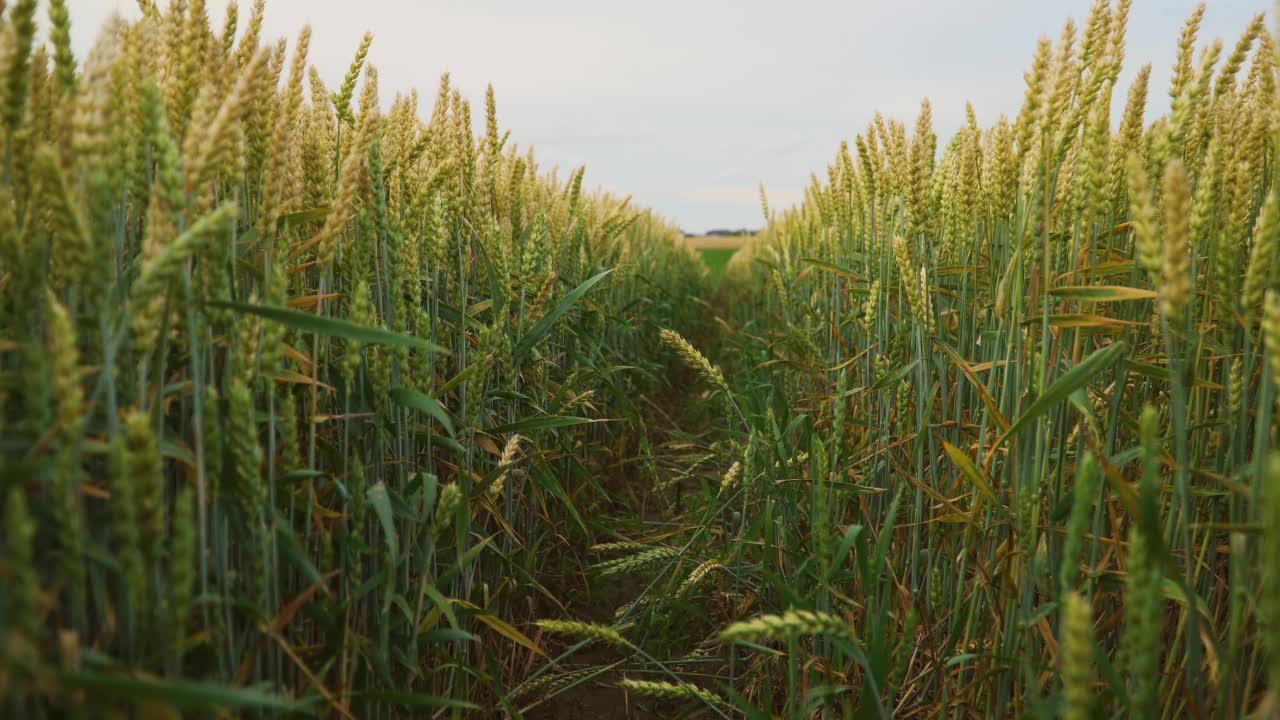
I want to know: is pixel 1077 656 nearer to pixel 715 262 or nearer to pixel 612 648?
pixel 612 648

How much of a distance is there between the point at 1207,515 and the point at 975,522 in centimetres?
45

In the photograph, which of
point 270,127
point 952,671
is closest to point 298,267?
point 270,127

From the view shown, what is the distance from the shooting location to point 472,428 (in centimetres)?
137

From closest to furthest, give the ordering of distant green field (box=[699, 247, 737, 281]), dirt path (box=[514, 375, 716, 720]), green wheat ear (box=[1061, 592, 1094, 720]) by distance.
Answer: green wheat ear (box=[1061, 592, 1094, 720]), dirt path (box=[514, 375, 716, 720]), distant green field (box=[699, 247, 737, 281])

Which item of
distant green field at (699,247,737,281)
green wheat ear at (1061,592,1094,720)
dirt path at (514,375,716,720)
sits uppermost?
distant green field at (699,247,737,281)

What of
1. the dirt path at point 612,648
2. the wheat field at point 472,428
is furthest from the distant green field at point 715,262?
the wheat field at point 472,428

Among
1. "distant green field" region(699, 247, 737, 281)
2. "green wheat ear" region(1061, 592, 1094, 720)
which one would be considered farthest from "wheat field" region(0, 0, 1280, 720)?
"distant green field" region(699, 247, 737, 281)

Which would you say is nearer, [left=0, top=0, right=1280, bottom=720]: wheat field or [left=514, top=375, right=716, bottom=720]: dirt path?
[left=0, top=0, right=1280, bottom=720]: wheat field

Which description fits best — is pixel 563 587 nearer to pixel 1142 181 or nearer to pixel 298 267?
pixel 298 267

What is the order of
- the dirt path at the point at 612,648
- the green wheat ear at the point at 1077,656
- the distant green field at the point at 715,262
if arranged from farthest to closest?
the distant green field at the point at 715,262
the dirt path at the point at 612,648
the green wheat ear at the point at 1077,656

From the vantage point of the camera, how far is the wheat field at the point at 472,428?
71 centimetres

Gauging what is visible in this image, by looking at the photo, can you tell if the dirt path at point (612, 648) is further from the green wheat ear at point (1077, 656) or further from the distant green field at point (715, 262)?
the distant green field at point (715, 262)

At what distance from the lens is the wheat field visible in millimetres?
712

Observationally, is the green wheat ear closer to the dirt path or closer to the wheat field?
the wheat field
